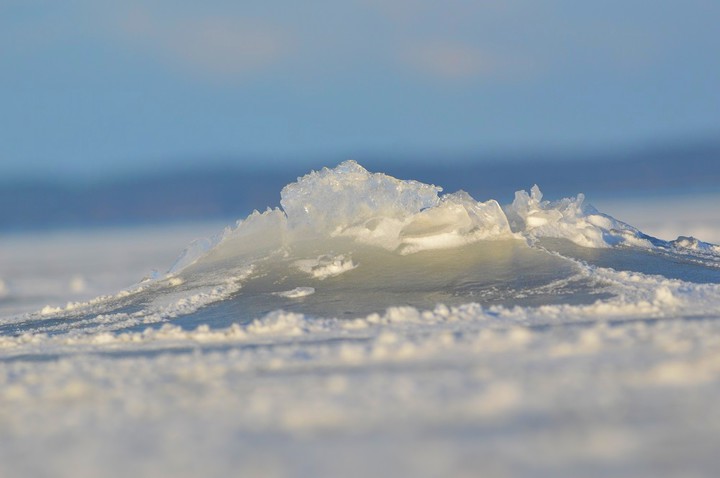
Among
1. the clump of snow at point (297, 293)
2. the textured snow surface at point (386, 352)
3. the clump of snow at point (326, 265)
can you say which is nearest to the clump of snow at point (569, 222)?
the textured snow surface at point (386, 352)

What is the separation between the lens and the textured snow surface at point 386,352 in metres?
2.22

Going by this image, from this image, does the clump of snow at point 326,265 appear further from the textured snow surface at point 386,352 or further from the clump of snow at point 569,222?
the clump of snow at point 569,222

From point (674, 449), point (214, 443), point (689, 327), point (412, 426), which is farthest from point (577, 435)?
point (689, 327)

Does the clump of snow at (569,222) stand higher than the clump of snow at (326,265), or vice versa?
the clump of snow at (569,222)

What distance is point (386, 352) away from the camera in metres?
3.32

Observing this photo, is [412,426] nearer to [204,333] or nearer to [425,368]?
[425,368]

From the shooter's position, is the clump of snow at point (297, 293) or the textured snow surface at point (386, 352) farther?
the clump of snow at point (297, 293)

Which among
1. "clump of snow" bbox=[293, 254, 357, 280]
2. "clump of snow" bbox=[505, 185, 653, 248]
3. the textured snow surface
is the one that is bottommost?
the textured snow surface

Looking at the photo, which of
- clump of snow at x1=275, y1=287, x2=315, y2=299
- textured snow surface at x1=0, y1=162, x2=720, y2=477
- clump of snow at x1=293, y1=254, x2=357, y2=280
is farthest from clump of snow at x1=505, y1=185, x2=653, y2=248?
clump of snow at x1=275, y1=287, x2=315, y2=299

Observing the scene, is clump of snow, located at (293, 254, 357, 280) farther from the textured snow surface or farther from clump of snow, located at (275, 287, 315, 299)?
clump of snow, located at (275, 287, 315, 299)

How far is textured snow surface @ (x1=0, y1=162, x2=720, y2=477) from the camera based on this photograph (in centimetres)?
222

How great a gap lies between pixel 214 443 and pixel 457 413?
0.66m

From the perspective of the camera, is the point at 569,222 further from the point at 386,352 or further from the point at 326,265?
the point at 386,352

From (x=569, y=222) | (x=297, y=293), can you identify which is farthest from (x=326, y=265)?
(x=569, y=222)
